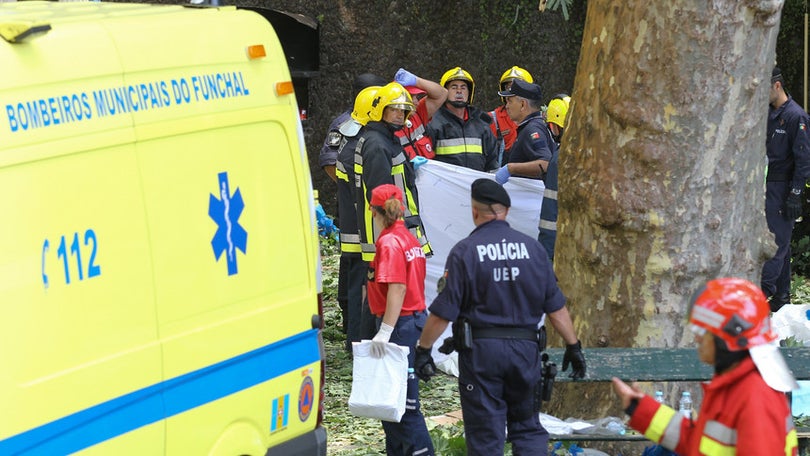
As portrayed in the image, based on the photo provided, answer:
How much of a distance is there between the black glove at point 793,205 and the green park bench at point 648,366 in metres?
4.72

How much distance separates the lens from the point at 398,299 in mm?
6836

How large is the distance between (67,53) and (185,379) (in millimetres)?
1299

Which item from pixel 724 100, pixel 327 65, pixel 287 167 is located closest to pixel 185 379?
pixel 287 167

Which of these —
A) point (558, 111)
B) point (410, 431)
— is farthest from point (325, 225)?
point (410, 431)

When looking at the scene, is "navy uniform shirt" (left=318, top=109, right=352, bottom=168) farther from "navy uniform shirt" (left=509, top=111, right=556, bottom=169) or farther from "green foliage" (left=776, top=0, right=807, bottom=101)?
"green foliage" (left=776, top=0, right=807, bottom=101)

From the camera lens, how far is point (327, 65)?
15.8 metres

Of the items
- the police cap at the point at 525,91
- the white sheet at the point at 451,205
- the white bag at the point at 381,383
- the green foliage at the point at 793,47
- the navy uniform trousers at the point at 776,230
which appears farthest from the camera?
the green foliage at the point at 793,47

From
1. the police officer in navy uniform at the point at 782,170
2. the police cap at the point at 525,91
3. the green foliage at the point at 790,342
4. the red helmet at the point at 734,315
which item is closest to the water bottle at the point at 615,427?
the green foliage at the point at 790,342

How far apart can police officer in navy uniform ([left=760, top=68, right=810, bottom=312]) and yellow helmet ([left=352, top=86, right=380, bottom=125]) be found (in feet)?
13.1

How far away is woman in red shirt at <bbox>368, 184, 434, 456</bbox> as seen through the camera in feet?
22.3

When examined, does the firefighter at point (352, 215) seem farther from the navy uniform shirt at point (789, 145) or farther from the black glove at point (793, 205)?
the black glove at point (793, 205)

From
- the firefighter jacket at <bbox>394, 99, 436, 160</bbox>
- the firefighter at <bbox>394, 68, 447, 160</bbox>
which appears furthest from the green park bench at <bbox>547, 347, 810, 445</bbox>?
the firefighter jacket at <bbox>394, 99, 436, 160</bbox>

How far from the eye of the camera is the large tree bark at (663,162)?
22.9 feet

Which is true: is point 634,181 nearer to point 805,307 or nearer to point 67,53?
point 805,307
